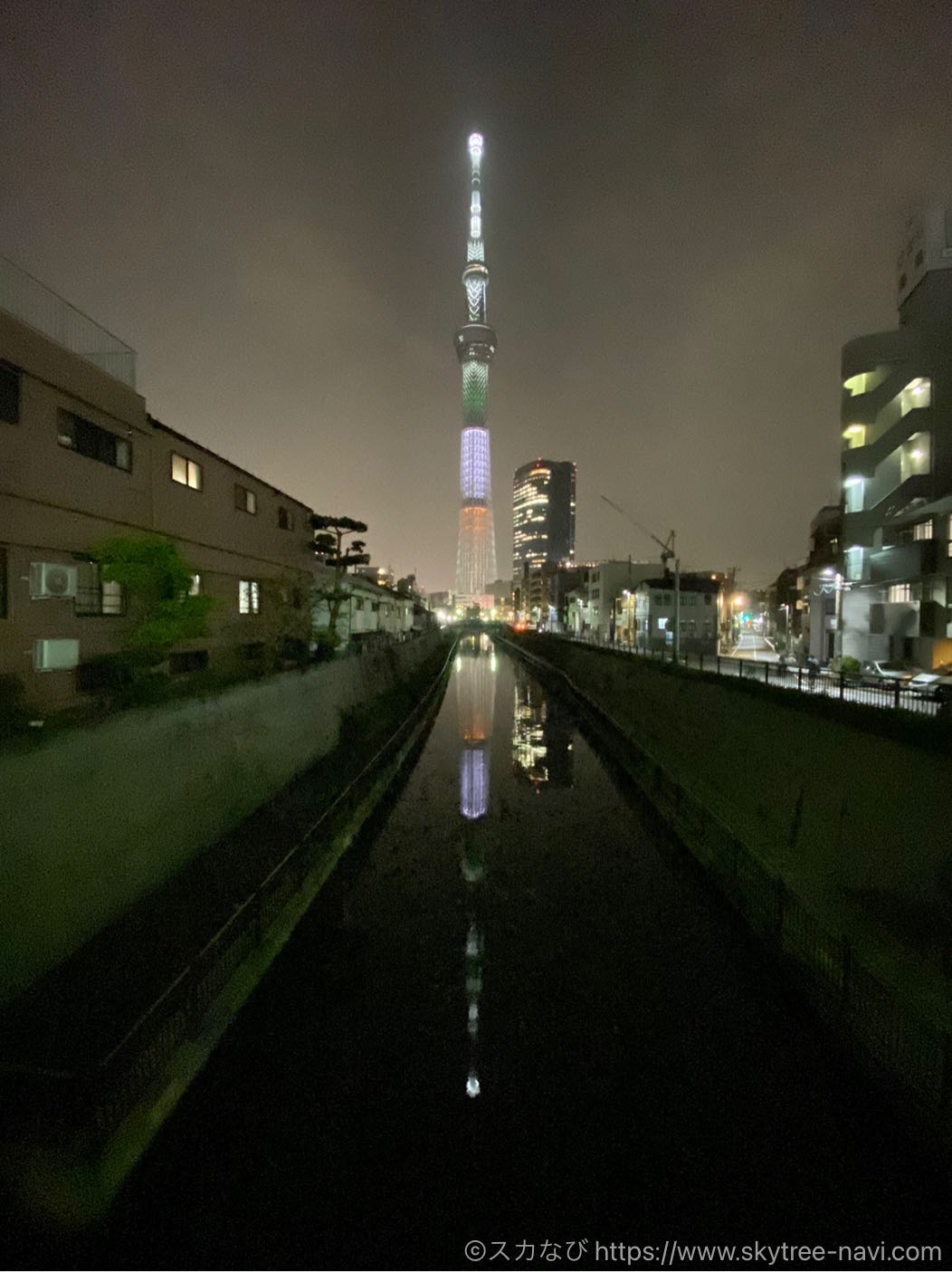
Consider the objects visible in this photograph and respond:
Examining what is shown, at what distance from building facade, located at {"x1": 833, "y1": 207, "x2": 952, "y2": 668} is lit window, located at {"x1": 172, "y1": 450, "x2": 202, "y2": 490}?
30.5 m

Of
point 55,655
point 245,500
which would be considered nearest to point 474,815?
point 55,655

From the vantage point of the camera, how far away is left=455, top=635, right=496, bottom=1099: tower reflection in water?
6.99 m

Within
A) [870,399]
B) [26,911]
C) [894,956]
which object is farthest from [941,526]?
[26,911]

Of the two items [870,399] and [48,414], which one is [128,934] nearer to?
[48,414]

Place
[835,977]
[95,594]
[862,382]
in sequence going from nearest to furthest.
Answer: [835,977]
[95,594]
[862,382]

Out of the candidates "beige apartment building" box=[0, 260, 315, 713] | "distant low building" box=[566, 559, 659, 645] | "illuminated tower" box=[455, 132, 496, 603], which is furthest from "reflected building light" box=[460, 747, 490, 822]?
"illuminated tower" box=[455, 132, 496, 603]

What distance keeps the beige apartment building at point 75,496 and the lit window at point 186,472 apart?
0.05 meters

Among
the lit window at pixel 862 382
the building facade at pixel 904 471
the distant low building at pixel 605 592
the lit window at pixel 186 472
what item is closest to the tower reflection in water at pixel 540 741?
the lit window at pixel 186 472

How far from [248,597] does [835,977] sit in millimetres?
19779

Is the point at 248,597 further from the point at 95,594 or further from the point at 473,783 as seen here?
the point at 473,783

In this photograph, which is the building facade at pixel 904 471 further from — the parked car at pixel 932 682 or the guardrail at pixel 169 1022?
the guardrail at pixel 169 1022

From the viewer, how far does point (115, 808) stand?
23.8 ft

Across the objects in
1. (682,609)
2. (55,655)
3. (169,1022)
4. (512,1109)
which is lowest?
(512,1109)

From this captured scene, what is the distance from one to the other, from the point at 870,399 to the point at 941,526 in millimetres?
11062
